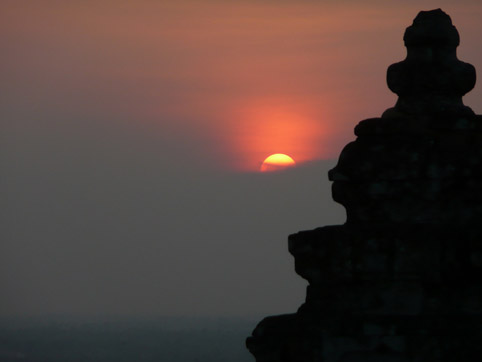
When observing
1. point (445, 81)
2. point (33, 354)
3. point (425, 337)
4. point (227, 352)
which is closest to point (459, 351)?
point (425, 337)

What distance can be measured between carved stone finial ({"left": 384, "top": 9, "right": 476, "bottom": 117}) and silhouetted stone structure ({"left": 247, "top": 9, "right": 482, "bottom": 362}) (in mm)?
11

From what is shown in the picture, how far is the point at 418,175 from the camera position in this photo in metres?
16.9

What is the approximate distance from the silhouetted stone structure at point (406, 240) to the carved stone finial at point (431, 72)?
0.01 metres

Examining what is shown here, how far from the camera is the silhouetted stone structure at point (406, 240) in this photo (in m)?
16.7

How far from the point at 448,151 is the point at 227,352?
128982 mm

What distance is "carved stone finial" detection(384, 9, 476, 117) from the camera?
1739cm

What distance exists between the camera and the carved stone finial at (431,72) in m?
17.4

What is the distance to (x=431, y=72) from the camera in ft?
57.2

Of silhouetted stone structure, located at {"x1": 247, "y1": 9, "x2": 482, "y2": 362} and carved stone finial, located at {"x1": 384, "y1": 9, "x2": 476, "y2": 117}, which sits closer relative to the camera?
silhouetted stone structure, located at {"x1": 247, "y1": 9, "x2": 482, "y2": 362}

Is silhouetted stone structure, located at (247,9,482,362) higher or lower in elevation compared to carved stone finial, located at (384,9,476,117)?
lower

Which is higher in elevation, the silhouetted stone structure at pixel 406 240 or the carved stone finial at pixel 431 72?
the carved stone finial at pixel 431 72

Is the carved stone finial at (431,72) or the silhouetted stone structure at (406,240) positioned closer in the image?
the silhouetted stone structure at (406,240)

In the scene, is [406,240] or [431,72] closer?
[406,240]

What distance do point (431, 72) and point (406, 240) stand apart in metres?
1.95
